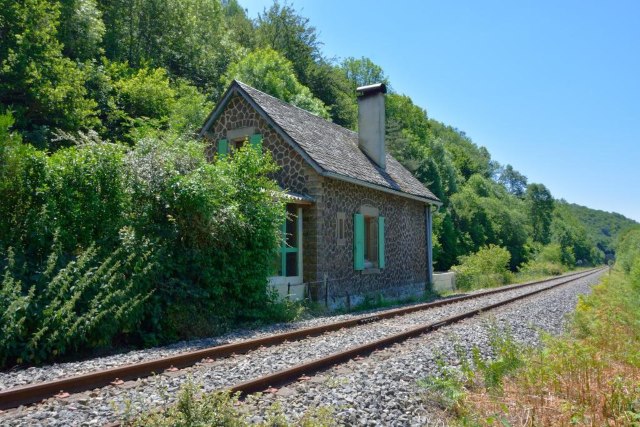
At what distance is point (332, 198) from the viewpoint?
13.2 m

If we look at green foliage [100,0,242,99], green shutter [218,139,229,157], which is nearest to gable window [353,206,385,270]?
green shutter [218,139,229,157]

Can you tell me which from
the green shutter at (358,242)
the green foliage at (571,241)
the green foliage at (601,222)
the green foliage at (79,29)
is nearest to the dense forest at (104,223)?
the green foliage at (79,29)

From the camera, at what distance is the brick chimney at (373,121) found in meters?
17.2

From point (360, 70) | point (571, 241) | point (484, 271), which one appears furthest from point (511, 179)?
point (484, 271)

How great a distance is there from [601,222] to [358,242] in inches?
6303

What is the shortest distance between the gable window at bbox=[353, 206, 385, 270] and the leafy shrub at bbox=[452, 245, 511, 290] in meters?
8.98

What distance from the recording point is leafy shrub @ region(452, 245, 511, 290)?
915 inches

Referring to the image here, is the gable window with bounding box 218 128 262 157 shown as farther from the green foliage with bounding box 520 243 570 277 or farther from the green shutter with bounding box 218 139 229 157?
the green foliage with bounding box 520 243 570 277

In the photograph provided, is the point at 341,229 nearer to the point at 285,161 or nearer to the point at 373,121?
the point at 285,161

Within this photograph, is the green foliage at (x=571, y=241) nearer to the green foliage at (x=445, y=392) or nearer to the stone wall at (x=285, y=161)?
the stone wall at (x=285, y=161)

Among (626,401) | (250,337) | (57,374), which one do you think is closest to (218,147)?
(250,337)

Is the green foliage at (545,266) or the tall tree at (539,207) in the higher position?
the tall tree at (539,207)

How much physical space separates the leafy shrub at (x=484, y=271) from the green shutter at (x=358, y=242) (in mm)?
10176

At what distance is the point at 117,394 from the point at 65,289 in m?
2.61
